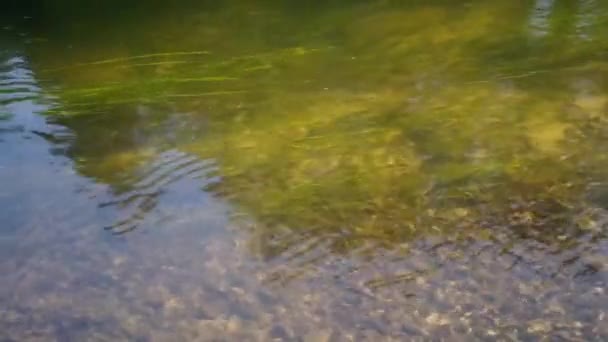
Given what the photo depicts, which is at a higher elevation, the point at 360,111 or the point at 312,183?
the point at 360,111

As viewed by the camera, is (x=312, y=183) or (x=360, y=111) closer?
(x=312, y=183)

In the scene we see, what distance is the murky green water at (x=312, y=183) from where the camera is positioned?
511 cm

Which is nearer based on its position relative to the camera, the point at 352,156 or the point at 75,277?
the point at 75,277

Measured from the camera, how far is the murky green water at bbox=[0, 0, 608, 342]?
5113mm

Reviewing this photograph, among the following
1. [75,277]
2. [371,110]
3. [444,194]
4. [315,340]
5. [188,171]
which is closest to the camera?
[315,340]

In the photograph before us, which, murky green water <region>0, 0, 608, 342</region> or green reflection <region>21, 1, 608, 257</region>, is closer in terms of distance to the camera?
murky green water <region>0, 0, 608, 342</region>

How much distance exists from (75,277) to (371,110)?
11.8 ft

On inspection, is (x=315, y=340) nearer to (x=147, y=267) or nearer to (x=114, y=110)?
(x=147, y=267)

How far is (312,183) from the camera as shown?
21.3 ft

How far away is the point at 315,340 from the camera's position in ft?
15.9

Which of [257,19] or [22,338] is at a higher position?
[257,19]

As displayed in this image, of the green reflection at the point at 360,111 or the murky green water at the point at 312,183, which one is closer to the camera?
the murky green water at the point at 312,183

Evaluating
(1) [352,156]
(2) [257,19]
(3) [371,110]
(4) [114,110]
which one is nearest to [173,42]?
(2) [257,19]

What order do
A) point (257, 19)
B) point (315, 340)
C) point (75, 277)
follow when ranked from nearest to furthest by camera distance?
point (315, 340), point (75, 277), point (257, 19)
